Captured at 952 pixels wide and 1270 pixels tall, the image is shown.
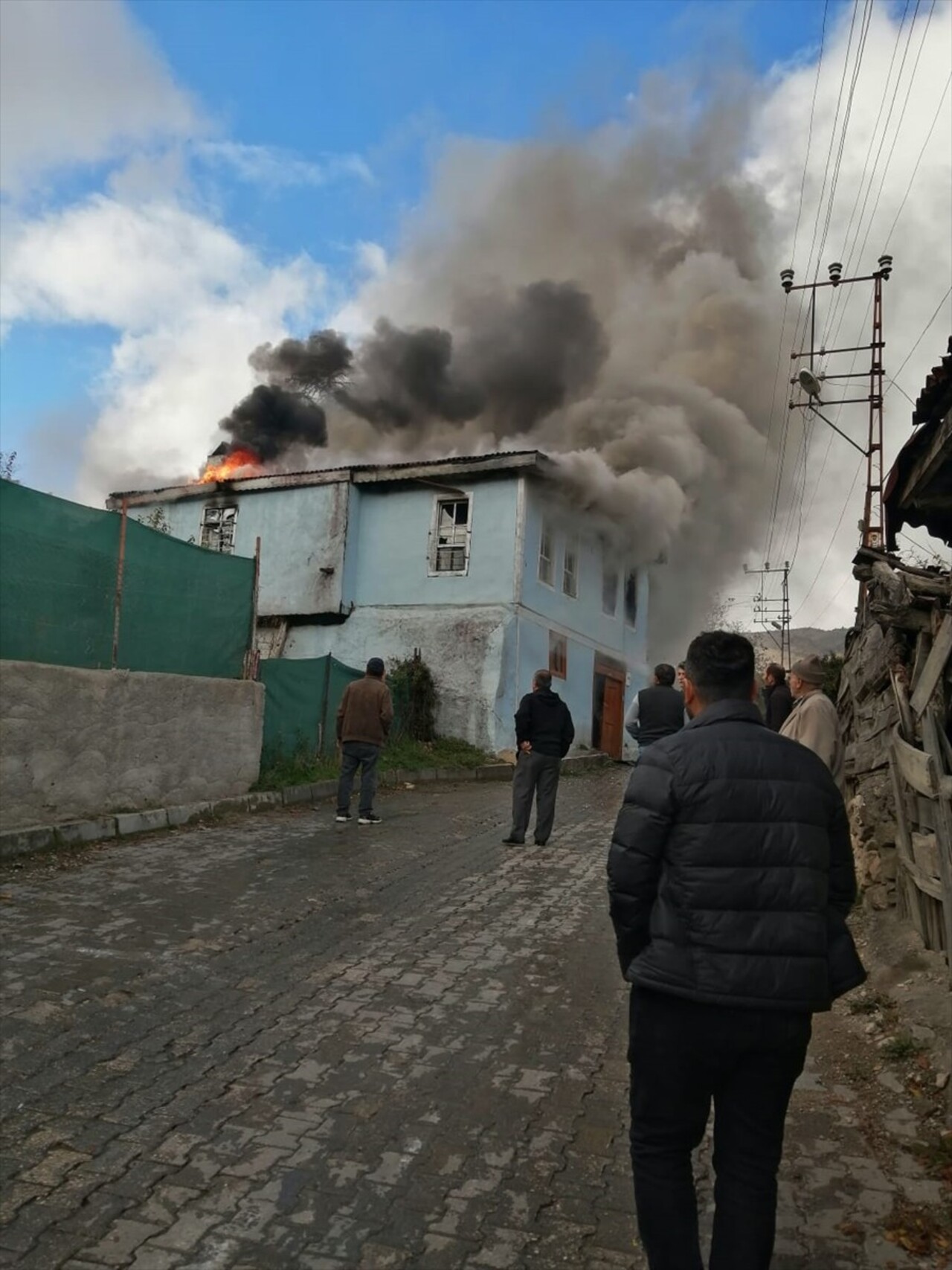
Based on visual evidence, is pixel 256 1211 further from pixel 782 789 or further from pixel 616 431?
pixel 616 431

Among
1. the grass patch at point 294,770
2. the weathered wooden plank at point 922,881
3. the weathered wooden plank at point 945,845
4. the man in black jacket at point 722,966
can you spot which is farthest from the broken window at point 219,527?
the man in black jacket at point 722,966

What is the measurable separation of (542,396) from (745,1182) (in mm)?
20808

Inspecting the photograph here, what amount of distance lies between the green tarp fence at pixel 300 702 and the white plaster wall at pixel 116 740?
1.60 meters

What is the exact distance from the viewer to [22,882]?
6.80 meters

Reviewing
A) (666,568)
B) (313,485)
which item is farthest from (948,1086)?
(666,568)

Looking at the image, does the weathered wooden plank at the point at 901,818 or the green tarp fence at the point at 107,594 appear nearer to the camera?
the weathered wooden plank at the point at 901,818

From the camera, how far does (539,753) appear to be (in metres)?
9.57

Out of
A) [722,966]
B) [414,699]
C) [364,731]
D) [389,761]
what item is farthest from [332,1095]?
[414,699]

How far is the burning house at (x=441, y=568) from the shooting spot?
65.9ft

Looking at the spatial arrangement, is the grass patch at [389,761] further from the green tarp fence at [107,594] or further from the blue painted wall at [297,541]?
the blue painted wall at [297,541]

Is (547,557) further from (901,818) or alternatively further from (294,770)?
(901,818)

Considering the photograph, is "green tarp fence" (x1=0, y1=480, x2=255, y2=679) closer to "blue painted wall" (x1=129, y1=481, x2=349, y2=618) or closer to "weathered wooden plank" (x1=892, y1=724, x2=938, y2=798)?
"weathered wooden plank" (x1=892, y1=724, x2=938, y2=798)

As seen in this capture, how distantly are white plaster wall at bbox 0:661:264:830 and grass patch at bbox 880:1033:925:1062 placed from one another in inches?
260

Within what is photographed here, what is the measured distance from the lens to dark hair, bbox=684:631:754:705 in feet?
8.50
